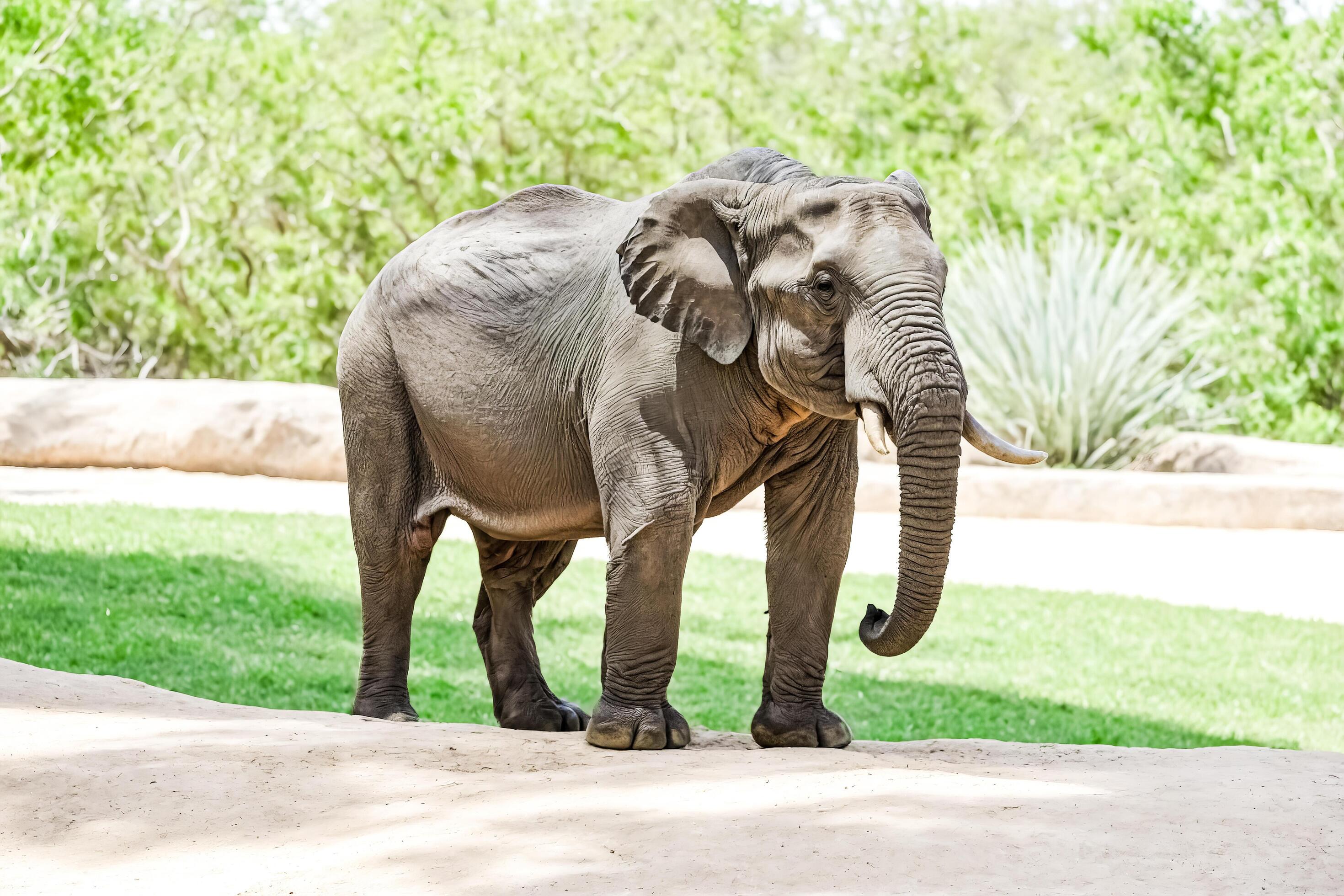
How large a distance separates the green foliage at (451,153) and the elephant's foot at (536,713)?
15444 millimetres

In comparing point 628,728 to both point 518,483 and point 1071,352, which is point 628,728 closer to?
point 518,483

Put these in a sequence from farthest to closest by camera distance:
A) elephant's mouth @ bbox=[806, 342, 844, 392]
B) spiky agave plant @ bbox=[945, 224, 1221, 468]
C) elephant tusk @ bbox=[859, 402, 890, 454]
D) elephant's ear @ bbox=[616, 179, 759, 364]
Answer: spiky agave plant @ bbox=[945, 224, 1221, 468], elephant's ear @ bbox=[616, 179, 759, 364], elephant's mouth @ bbox=[806, 342, 844, 392], elephant tusk @ bbox=[859, 402, 890, 454]

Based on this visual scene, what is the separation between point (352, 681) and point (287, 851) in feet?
16.4

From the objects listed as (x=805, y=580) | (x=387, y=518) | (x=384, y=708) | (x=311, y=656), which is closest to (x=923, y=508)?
(x=805, y=580)

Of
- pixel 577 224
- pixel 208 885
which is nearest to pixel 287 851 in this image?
pixel 208 885

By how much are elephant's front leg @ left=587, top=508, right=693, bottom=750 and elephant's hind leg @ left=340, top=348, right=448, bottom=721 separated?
3.83ft

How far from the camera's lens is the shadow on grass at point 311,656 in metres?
8.27

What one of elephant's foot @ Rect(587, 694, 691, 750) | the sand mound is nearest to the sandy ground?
the sand mound

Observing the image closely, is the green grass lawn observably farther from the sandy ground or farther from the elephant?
the elephant

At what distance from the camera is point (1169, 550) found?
44.8 ft

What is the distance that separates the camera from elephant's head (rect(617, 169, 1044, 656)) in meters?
4.57

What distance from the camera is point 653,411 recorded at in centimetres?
517

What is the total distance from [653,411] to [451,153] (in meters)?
19.9

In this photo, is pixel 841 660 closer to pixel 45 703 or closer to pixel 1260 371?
pixel 45 703
